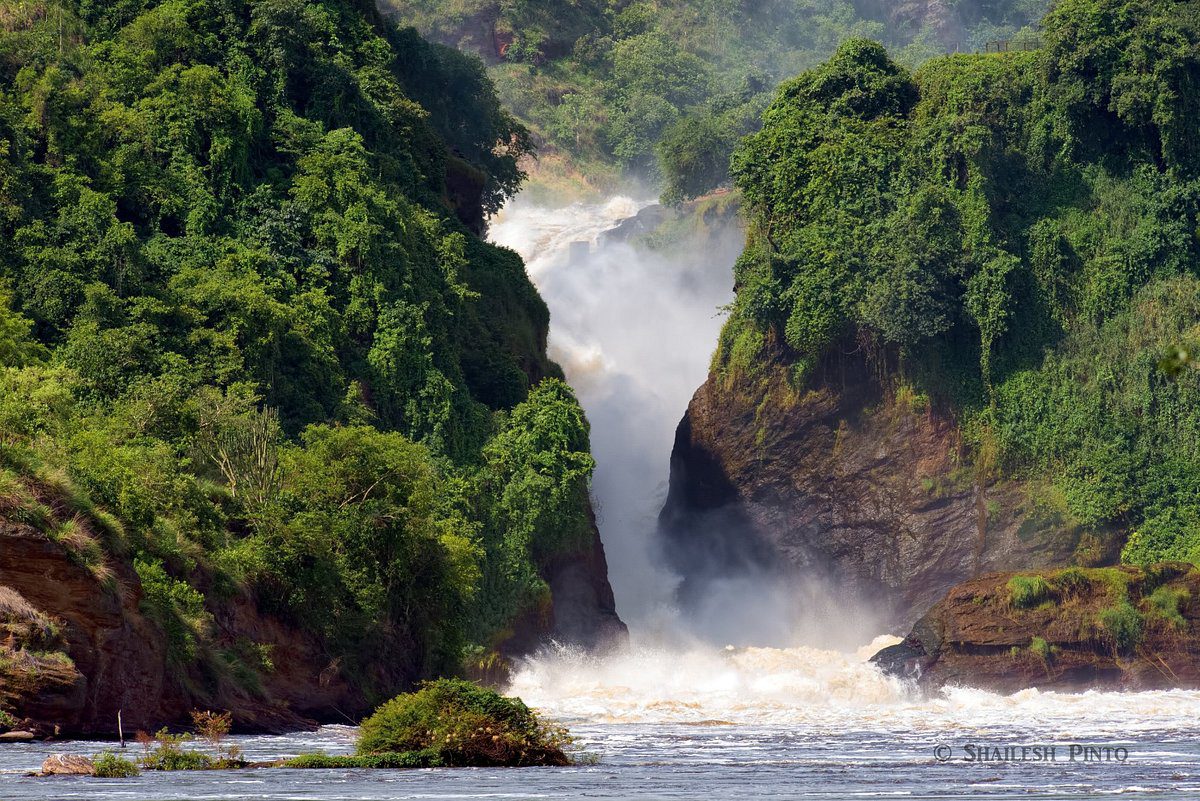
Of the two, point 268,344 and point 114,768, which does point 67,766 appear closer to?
point 114,768

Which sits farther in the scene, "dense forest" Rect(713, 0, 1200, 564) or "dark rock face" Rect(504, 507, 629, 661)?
"dense forest" Rect(713, 0, 1200, 564)

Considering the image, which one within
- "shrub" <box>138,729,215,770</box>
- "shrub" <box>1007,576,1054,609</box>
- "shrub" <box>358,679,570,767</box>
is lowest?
"shrub" <box>138,729,215,770</box>

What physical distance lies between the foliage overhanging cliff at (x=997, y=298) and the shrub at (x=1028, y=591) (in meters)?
10.1

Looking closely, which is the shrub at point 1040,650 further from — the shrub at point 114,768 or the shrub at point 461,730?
the shrub at point 114,768

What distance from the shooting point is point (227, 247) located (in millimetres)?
66812

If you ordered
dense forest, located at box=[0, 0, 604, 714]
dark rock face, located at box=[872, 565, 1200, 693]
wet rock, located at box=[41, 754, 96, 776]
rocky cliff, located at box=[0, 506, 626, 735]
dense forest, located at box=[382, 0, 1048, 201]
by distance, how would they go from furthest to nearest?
dense forest, located at box=[382, 0, 1048, 201] → dark rock face, located at box=[872, 565, 1200, 693] → dense forest, located at box=[0, 0, 604, 714] → rocky cliff, located at box=[0, 506, 626, 735] → wet rock, located at box=[41, 754, 96, 776]

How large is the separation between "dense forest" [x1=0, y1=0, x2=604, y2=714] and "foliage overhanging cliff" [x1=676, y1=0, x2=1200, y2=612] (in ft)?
37.6

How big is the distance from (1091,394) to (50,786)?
187 ft

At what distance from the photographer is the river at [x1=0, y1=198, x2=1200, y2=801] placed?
3091 cm

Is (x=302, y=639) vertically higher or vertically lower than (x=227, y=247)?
lower

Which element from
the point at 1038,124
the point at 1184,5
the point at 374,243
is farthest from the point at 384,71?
the point at 1184,5

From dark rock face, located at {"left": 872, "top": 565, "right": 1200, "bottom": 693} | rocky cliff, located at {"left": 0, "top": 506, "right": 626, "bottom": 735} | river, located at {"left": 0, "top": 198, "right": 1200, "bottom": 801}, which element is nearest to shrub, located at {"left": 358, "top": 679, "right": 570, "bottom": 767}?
river, located at {"left": 0, "top": 198, "right": 1200, "bottom": 801}

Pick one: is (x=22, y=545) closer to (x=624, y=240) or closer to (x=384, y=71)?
(x=384, y=71)

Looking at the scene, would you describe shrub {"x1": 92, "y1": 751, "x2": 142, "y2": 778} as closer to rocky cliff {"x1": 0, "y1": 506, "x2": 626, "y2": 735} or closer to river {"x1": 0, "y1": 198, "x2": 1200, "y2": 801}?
river {"x1": 0, "y1": 198, "x2": 1200, "y2": 801}
